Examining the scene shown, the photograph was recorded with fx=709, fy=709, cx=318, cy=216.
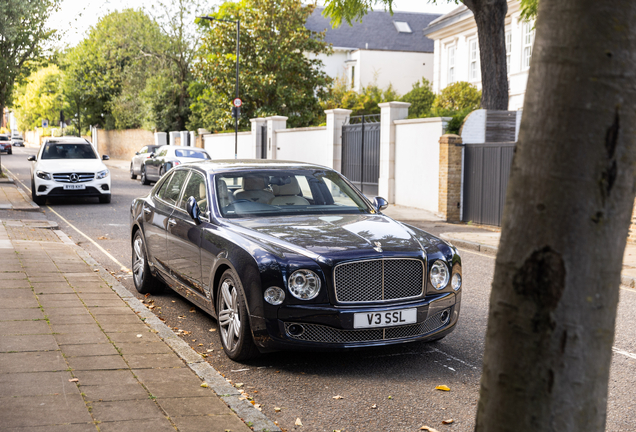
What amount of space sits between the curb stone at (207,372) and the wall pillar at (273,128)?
23297mm

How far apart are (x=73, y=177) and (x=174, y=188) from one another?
1175cm

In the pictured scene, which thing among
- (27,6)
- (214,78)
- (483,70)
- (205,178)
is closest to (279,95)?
(214,78)

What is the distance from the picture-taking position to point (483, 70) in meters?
17.5

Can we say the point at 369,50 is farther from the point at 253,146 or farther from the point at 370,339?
the point at 370,339

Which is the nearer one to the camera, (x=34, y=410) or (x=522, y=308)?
(x=522, y=308)

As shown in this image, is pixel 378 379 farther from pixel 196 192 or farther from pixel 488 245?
pixel 488 245

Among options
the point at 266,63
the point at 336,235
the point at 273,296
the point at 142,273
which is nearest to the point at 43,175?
the point at 142,273

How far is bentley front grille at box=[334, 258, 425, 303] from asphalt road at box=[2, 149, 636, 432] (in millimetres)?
582

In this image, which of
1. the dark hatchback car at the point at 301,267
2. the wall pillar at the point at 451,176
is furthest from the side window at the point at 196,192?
the wall pillar at the point at 451,176

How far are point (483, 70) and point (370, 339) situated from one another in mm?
13684

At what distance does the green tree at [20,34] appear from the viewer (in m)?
20.9

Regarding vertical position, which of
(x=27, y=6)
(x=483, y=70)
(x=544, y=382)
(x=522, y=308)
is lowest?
(x=544, y=382)

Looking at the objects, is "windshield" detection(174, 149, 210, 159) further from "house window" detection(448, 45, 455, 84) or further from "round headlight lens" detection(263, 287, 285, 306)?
"round headlight lens" detection(263, 287, 285, 306)

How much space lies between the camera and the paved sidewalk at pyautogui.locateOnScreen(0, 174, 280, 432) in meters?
3.92
